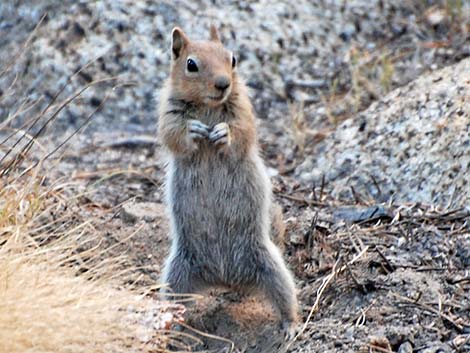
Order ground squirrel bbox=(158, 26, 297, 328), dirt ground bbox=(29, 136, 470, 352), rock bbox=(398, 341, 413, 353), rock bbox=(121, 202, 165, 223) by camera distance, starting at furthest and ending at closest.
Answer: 1. rock bbox=(121, 202, 165, 223)
2. ground squirrel bbox=(158, 26, 297, 328)
3. dirt ground bbox=(29, 136, 470, 352)
4. rock bbox=(398, 341, 413, 353)

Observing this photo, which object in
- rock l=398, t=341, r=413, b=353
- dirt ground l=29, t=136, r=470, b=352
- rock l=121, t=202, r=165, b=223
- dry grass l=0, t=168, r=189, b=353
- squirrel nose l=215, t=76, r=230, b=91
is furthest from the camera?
rock l=121, t=202, r=165, b=223

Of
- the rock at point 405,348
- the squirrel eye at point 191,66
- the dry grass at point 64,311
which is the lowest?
the rock at point 405,348

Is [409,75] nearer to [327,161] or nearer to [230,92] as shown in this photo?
[327,161]

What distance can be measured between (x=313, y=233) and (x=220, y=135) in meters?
1.03

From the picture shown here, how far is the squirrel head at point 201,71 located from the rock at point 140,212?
1.25 meters

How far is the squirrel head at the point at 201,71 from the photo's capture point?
18.5ft

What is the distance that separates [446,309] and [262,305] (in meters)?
1.08

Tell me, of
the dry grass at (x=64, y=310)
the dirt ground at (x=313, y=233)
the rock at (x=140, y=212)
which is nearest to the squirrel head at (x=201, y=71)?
the dirt ground at (x=313, y=233)

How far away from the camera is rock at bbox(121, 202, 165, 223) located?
6.86m

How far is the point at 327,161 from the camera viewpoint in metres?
7.89

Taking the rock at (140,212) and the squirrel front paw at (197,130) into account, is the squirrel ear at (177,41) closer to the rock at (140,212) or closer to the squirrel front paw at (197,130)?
the squirrel front paw at (197,130)

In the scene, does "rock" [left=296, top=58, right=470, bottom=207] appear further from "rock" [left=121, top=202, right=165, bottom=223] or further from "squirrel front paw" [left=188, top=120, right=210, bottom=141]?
"squirrel front paw" [left=188, top=120, right=210, bottom=141]

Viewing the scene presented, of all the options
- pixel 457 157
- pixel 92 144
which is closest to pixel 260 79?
pixel 92 144

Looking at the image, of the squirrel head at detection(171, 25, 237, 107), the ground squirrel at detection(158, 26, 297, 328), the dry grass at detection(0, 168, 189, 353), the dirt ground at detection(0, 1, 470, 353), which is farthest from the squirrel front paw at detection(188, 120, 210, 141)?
the dry grass at detection(0, 168, 189, 353)
